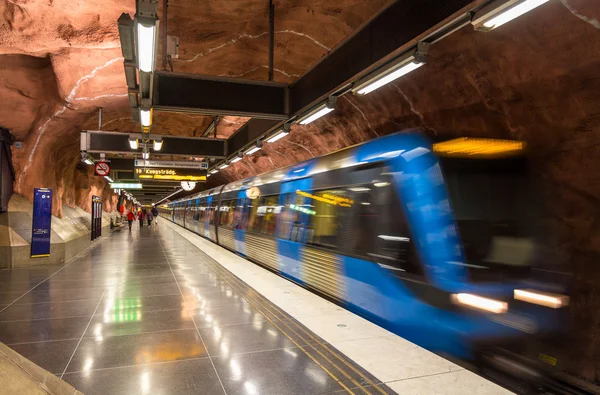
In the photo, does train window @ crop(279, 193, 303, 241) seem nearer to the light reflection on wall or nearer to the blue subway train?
the blue subway train

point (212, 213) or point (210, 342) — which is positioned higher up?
point (212, 213)

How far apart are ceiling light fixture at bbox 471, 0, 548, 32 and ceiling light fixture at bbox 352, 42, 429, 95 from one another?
0.75 m

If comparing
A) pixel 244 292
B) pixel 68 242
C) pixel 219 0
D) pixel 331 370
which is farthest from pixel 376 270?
pixel 68 242

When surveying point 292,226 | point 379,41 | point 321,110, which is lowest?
point 292,226

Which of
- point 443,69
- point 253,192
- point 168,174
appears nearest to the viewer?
point 443,69

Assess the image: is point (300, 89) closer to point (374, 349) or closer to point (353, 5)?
point (353, 5)

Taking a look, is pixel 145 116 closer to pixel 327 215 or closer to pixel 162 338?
pixel 327 215

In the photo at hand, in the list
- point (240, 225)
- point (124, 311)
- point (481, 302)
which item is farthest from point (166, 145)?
point (481, 302)

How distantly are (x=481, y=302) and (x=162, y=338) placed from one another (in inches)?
139

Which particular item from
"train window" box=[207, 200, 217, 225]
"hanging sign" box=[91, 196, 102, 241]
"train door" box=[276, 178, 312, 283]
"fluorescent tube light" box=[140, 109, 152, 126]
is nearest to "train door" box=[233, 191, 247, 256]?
"train door" box=[276, 178, 312, 283]

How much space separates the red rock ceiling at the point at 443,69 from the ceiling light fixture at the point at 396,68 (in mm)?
1314

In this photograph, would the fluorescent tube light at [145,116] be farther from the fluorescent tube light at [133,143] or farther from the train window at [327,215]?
the fluorescent tube light at [133,143]

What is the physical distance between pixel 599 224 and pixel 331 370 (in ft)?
14.4

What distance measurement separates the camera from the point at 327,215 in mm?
6734
